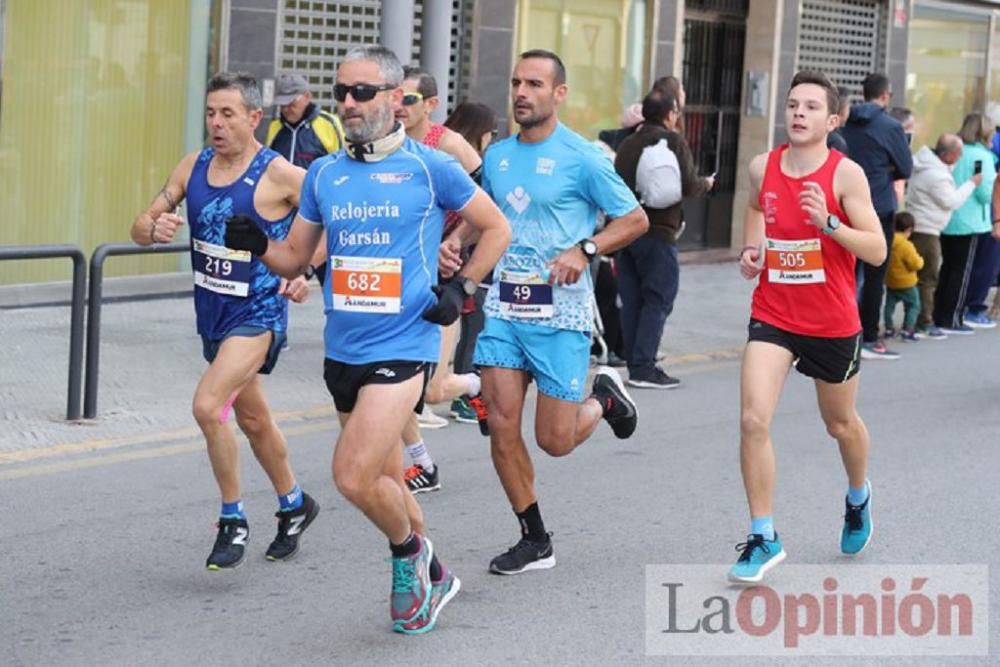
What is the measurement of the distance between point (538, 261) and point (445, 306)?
1067mm

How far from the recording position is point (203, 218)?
720cm

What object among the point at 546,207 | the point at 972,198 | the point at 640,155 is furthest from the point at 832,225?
the point at 972,198

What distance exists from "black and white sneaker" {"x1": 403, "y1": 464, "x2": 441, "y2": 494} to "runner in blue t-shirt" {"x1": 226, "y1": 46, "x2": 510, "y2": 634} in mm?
2298

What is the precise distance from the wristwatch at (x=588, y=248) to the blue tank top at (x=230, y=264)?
110 cm

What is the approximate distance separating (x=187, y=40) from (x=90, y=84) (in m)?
0.94

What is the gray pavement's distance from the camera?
20.9 ft

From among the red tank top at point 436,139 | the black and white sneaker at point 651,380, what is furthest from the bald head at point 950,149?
the red tank top at point 436,139

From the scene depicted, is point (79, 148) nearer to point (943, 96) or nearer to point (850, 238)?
point (850, 238)

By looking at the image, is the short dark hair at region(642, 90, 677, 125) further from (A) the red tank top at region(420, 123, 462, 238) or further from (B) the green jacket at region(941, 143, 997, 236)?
(B) the green jacket at region(941, 143, 997, 236)

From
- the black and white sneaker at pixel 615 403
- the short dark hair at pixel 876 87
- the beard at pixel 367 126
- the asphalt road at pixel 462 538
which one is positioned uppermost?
the short dark hair at pixel 876 87

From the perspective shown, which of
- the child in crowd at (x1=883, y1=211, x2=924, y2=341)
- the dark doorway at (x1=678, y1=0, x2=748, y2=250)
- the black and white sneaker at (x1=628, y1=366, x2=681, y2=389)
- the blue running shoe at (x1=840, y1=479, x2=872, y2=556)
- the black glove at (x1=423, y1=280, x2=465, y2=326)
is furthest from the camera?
the dark doorway at (x1=678, y1=0, x2=748, y2=250)

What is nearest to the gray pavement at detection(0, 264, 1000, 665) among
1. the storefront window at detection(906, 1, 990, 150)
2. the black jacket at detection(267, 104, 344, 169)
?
the black jacket at detection(267, 104, 344, 169)

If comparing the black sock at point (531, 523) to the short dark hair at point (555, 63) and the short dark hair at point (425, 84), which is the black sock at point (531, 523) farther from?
the short dark hair at point (425, 84)

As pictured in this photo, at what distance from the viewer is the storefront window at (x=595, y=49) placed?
59.3 feet
